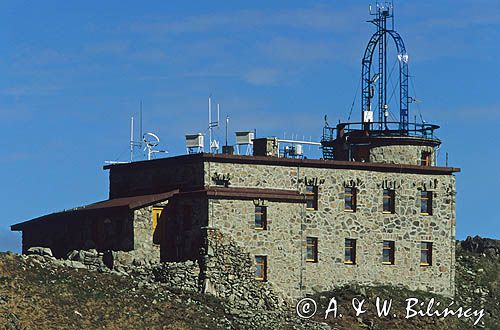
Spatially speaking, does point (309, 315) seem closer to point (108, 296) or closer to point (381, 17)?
point (108, 296)

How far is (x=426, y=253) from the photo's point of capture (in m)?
89.2

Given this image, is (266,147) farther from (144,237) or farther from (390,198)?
(144,237)

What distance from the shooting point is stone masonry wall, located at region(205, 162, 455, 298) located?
81.9 meters

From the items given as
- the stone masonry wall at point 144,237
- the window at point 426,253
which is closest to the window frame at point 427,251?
the window at point 426,253

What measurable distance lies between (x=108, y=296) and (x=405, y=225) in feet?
67.4

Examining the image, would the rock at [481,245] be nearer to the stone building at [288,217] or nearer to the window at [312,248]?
the stone building at [288,217]

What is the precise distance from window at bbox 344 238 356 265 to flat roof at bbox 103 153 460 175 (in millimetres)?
3967

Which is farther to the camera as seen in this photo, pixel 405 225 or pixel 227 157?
pixel 405 225

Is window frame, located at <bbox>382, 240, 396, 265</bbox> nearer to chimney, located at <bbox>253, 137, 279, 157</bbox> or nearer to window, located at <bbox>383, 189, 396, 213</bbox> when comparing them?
window, located at <bbox>383, 189, 396, 213</bbox>

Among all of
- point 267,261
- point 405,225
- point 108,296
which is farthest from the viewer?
point 405,225

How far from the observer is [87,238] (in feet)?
282

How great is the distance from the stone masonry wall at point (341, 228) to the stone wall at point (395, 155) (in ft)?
5.72

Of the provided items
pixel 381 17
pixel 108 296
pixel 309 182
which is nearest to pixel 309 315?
pixel 309 182

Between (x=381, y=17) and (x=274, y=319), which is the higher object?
(x=381, y=17)
